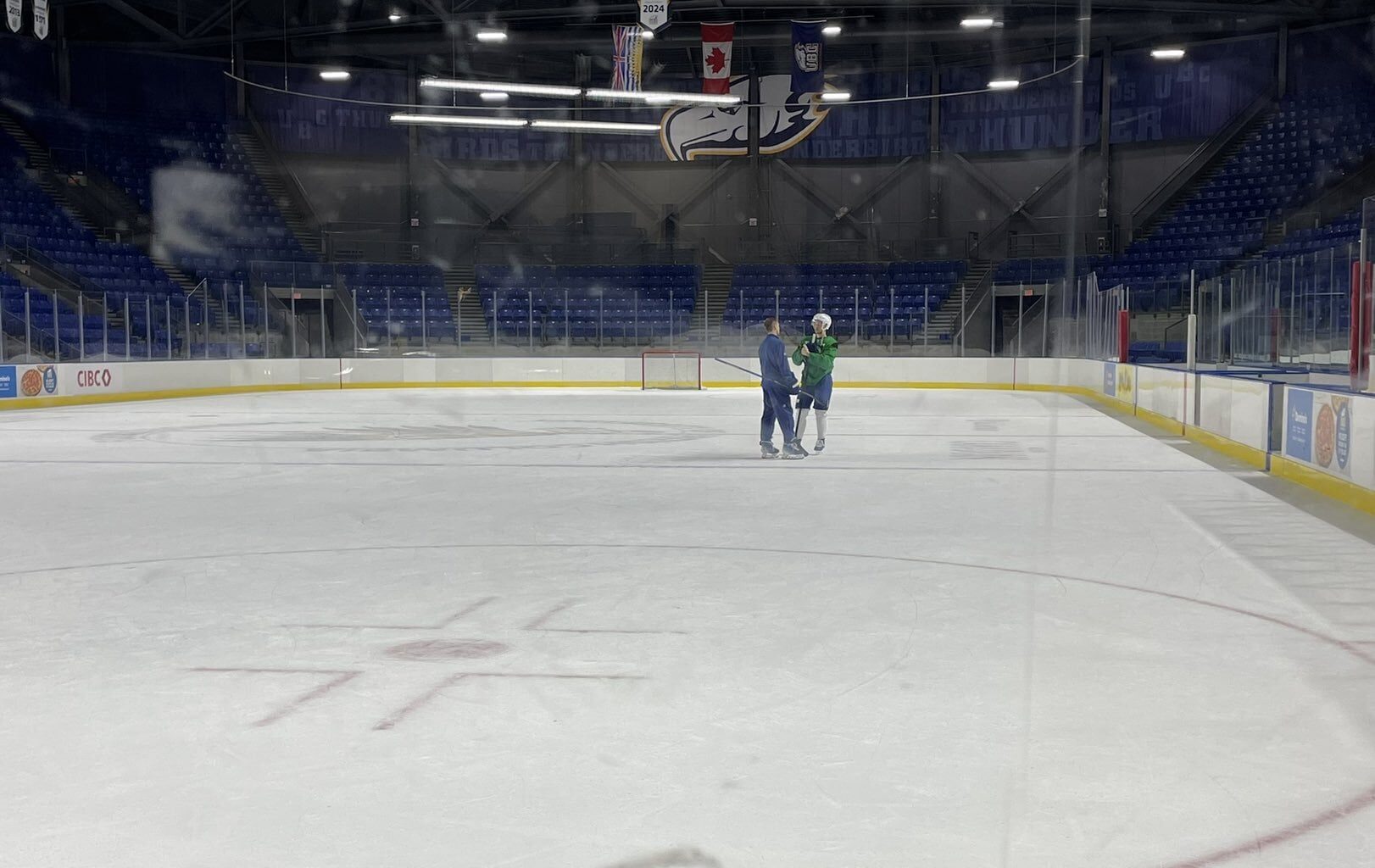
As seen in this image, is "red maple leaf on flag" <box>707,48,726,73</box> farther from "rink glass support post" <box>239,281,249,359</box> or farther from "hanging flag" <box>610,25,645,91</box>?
"rink glass support post" <box>239,281,249,359</box>

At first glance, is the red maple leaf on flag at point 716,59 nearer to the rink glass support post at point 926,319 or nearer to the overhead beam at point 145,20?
the rink glass support post at point 926,319

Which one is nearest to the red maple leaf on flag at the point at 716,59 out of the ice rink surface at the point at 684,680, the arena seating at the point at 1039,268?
the arena seating at the point at 1039,268

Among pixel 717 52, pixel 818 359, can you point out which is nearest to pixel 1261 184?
pixel 717 52

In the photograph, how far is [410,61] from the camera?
37.4m

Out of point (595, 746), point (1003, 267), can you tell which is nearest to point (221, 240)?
point (1003, 267)

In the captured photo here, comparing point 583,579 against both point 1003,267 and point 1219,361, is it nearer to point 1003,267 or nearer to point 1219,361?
point 1219,361

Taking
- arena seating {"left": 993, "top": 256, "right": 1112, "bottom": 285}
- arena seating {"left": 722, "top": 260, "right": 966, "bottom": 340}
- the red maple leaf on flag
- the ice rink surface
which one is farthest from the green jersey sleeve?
arena seating {"left": 993, "top": 256, "right": 1112, "bottom": 285}

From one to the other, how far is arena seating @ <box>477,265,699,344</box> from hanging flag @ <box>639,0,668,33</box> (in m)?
9.98

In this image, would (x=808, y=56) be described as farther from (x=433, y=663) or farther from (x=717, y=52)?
(x=433, y=663)

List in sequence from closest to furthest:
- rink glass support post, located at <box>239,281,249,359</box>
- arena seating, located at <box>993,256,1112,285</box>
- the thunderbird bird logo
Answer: rink glass support post, located at <box>239,281,249,359</box> < arena seating, located at <box>993,256,1112,285</box> < the thunderbird bird logo

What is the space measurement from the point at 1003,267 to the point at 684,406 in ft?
49.9

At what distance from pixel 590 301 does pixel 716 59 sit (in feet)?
23.1

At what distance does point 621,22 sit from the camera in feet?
108

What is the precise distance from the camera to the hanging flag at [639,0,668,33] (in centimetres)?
2180
